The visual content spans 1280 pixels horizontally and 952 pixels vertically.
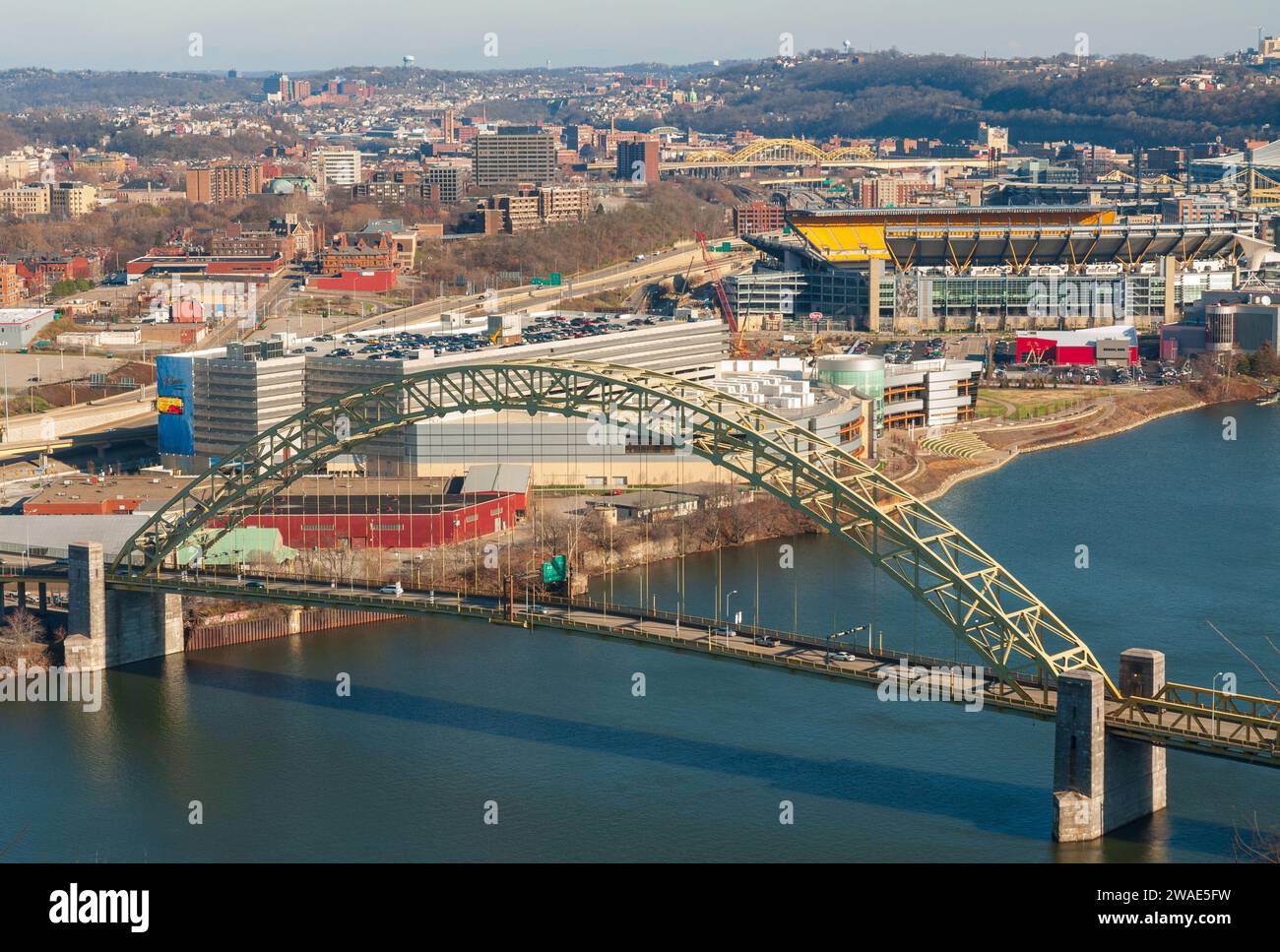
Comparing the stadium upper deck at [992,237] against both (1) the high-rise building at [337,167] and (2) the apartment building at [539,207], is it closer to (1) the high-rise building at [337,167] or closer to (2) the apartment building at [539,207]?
(2) the apartment building at [539,207]

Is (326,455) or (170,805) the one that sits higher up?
(326,455)

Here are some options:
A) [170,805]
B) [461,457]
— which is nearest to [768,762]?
[170,805]

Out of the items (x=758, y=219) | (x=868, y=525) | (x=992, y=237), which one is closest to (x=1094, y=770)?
(x=868, y=525)

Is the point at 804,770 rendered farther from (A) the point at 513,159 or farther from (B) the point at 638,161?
(B) the point at 638,161

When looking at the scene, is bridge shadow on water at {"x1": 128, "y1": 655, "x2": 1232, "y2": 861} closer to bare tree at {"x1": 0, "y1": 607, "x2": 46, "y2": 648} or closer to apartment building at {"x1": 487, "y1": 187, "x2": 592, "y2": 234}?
bare tree at {"x1": 0, "y1": 607, "x2": 46, "y2": 648}

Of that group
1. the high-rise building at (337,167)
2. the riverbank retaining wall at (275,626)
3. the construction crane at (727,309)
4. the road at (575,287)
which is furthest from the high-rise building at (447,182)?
the riverbank retaining wall at (275,626)

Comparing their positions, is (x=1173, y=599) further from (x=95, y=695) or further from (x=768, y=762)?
(x=95, y=695)
